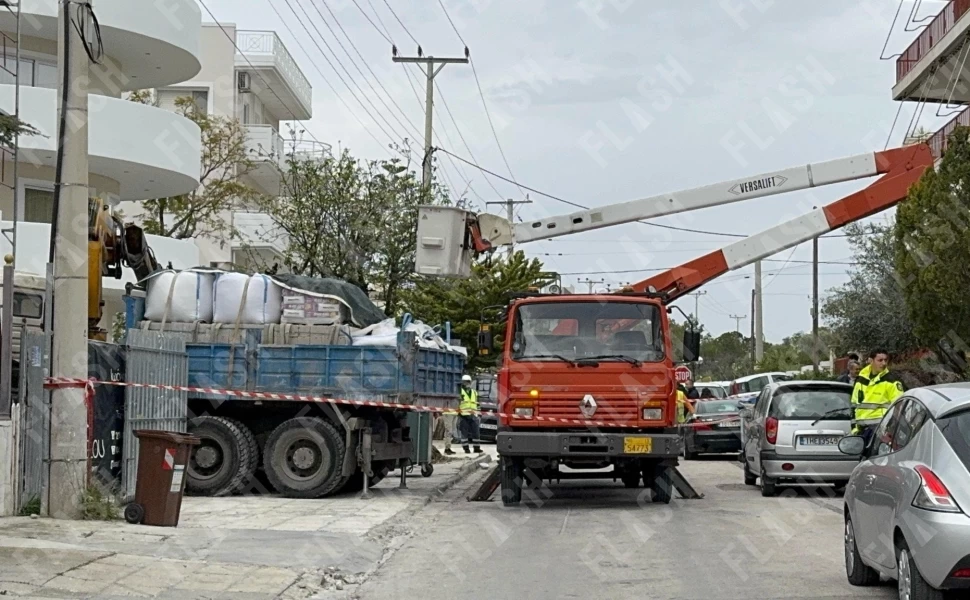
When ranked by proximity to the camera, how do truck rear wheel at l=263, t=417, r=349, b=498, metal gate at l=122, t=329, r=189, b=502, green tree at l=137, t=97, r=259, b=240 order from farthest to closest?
green tree at l=137, t=97, r=259, b=240
truck rear wheel at l=263, t=417, r=349, b=498
metal gate at l=122, t=329, r=189, b=502

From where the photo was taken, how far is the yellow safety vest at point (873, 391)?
661 inches

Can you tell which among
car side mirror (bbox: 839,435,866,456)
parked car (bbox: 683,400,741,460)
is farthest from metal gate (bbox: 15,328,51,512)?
parked car (bbox: 683,400,741,460)

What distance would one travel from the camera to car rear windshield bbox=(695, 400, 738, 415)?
28741mm

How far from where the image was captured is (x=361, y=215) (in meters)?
29.1

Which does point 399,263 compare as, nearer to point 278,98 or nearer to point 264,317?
point 264,317

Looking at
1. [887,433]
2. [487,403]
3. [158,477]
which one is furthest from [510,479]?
[487,403]

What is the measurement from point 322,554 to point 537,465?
5.61 metres

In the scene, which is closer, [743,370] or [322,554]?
[322,554]

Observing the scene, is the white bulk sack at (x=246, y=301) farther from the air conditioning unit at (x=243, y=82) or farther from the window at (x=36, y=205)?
the air conditioning unit at (x=243, y=82)

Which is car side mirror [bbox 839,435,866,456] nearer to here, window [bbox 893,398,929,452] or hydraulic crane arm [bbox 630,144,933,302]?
window [bbox 893,398,929,452]

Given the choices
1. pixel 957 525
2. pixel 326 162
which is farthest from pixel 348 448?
pixel 326 162

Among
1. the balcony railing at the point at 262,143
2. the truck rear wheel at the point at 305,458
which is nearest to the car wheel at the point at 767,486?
the truck rear wheel at the point at 305,458

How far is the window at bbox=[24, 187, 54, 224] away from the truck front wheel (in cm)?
1337

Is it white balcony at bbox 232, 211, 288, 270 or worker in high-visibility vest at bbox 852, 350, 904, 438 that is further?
white balcony at bbox 232, 211, 288, 270
